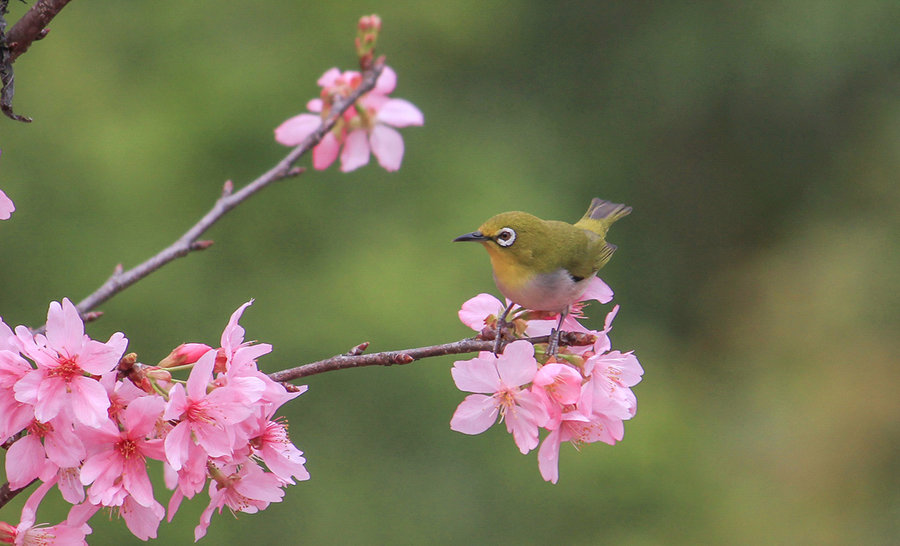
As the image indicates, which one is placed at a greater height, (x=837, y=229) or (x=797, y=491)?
(x=837, y=229)

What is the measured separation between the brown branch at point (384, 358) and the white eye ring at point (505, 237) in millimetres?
382

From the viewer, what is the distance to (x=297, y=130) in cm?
210

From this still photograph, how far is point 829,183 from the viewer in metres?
7.39

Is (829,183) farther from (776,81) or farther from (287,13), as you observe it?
(287,13)

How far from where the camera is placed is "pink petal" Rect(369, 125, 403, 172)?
2.13m

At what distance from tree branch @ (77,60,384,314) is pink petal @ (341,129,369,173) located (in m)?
0.09

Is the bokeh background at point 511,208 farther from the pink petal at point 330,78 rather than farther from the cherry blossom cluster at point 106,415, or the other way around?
the cherry blossom cluster at point 106,415

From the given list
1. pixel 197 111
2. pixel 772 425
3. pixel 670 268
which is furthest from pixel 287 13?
pixel 772 425

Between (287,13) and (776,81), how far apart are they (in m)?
3.68

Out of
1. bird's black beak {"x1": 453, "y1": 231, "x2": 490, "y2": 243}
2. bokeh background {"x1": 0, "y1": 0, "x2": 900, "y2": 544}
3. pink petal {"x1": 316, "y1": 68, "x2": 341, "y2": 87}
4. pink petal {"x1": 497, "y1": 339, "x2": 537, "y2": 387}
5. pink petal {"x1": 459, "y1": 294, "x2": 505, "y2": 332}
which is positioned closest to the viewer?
pink petal {"x1": 497, "y1": 339, "x2": 537, "y2": 387}

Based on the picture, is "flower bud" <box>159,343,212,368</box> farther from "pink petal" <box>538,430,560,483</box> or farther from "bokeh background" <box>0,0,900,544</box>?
"bokeh background" <box>0,0,900,544</box>

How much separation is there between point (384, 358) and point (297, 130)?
3.14 ft

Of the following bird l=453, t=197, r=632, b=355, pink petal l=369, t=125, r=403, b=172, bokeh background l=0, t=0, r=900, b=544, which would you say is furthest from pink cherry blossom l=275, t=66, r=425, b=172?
bokeh background l=0, t=0, r=900, b=544

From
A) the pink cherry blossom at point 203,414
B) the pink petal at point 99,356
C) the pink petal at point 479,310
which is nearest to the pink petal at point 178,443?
the pink cherry blossom at point 203,414
